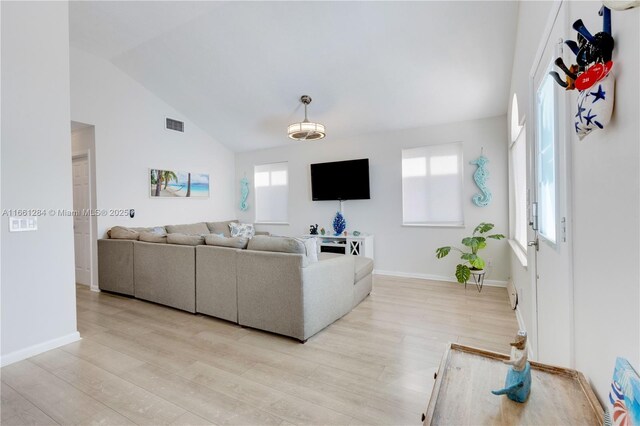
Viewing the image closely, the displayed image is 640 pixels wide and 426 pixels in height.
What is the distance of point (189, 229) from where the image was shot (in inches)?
209

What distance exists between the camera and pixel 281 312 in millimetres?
2729

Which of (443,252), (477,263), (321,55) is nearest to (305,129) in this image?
(321,55)

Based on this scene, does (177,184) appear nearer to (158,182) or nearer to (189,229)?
(158,182)

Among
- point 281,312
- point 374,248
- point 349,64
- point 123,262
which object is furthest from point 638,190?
point 123,262

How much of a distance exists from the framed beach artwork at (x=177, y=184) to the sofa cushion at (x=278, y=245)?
3.03 meters

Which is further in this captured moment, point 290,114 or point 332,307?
point 290,114

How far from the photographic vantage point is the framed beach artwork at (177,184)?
509 cm

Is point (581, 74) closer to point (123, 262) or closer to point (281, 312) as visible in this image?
point (281, 312)

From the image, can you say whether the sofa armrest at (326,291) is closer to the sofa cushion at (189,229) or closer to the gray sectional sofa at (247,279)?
the gray sectional sofa at (247,279)

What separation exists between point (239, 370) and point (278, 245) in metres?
1.08

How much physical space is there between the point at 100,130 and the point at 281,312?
393 cm

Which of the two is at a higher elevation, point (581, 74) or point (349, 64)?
point (349, 64)

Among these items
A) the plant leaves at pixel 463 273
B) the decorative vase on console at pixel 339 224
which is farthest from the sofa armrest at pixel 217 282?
the plant leaves at pixel 463 273

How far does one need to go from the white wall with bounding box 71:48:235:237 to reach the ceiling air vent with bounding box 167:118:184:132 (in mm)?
88
